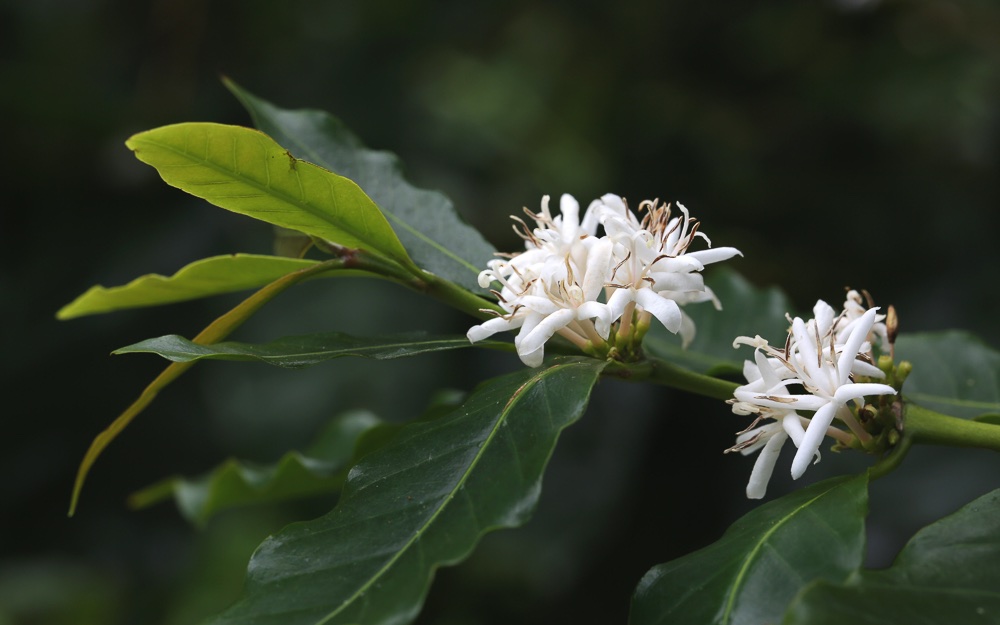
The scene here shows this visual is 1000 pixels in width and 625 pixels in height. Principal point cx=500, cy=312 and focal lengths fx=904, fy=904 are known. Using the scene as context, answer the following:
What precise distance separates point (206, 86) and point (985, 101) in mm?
2804

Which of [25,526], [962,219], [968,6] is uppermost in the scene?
[968,6]

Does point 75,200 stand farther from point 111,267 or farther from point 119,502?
point 119,502

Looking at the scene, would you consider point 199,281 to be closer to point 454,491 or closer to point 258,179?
point 258,179

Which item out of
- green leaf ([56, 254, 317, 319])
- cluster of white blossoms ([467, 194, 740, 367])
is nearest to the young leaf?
green leaf ([56, 254, 317, 319])

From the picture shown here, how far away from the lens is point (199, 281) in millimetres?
999

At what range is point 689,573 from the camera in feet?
2.61

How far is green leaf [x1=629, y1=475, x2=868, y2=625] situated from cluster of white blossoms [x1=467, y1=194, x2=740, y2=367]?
200mm

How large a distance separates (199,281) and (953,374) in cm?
106

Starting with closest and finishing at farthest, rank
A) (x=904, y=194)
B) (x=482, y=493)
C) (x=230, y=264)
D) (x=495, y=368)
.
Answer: (x=482, y=493) → (x=230, y=264) → (x=495, y=368) → (x=904, y=194)

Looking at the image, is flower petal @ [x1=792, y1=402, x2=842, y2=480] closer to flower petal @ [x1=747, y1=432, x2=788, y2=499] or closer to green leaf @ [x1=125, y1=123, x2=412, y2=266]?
flower petal @ [x1=747, y1=432, x2=788, y2=499]

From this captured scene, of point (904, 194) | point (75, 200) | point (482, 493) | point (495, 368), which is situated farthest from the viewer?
point (75, 200)

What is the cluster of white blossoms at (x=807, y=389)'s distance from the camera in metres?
0.82

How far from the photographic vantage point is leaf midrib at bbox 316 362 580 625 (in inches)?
27.7

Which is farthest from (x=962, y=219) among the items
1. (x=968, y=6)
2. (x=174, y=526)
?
(x=174, y=526)
